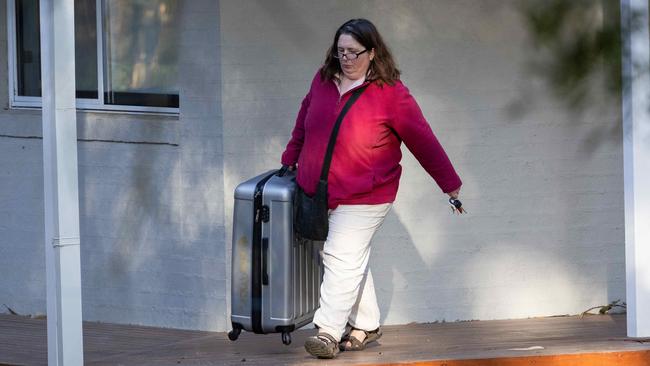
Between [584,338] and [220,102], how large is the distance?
2480 millimetres

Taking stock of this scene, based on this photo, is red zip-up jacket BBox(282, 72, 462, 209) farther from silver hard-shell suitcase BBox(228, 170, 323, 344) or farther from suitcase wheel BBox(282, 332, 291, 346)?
suitcase wheel BBox(282, 332, 291, 346)

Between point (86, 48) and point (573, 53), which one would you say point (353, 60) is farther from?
point (573, 53)

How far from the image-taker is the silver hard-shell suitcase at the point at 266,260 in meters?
5.65

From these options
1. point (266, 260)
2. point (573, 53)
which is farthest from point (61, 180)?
point (573, 53)

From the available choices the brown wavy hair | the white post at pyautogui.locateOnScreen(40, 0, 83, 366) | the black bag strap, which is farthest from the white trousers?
the white post at pyautogui.locateOnScreen(40, 0, 83, 366)

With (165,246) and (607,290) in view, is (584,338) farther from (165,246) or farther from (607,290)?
(165,246)

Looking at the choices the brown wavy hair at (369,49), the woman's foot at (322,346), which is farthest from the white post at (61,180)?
the brown wavy hair at (369,49)

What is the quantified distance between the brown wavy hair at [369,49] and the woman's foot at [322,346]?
4.13ft

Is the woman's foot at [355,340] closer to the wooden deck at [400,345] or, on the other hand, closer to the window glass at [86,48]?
the wooden deck at [400,345]

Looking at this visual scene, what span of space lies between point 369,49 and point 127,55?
2376 millimetres

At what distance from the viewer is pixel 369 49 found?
5.50 meters

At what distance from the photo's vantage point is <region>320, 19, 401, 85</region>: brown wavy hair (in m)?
5.46

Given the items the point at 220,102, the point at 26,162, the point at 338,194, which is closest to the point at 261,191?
the point at 338,194

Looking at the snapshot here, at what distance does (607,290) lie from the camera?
7344 mm
